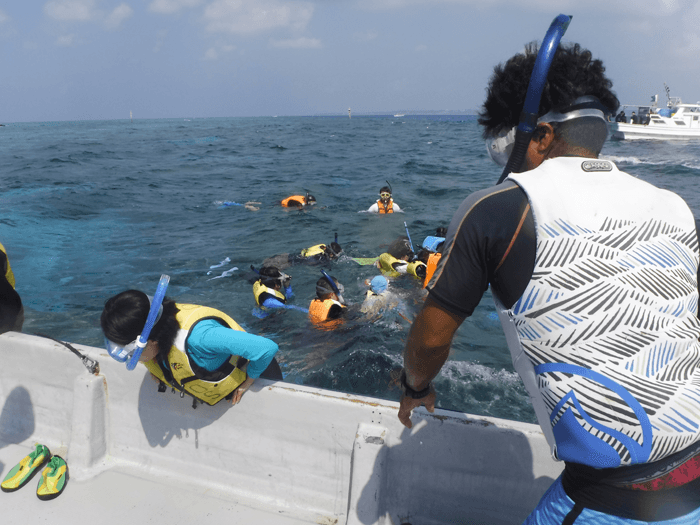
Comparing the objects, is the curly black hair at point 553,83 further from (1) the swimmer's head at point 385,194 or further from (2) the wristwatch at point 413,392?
(1) the swimmer's head at point 385,194

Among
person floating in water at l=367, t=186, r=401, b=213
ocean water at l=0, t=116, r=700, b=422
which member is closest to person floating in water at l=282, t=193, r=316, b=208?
ocean water at l=0, t=116, r=700, b=422

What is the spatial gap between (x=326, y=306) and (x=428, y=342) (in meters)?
4.91

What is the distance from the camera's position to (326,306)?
20.5ft

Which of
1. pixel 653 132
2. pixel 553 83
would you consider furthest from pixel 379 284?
pixel 653 132

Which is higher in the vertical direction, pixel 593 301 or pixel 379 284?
pixel 593 301

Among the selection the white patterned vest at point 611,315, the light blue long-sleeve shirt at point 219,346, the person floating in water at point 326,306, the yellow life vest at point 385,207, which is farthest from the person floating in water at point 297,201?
the white patterned vest at point 611,315

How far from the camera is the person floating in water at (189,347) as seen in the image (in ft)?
8.17

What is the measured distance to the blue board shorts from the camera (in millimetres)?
1199

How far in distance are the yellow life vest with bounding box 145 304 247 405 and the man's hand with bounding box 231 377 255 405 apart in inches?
0.8

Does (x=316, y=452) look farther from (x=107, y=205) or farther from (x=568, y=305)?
(x=107, y=205)

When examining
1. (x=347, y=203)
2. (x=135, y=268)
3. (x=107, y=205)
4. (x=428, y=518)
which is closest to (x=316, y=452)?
(x=428, y=518)

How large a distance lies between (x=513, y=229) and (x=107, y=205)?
17.4m

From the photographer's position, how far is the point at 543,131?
1.31 m

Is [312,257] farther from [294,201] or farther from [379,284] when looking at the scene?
[294,201]
